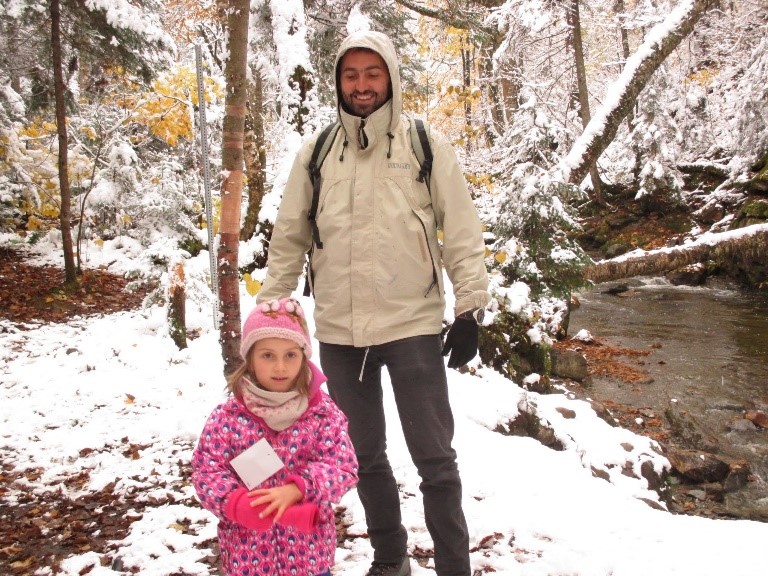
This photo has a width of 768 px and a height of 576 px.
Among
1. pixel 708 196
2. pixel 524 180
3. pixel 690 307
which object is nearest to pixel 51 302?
pixel 524 180

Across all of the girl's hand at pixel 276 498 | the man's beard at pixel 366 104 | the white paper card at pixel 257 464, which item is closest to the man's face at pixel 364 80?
the man's beard at pixel 366 104

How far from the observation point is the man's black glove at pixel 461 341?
8.32 ft

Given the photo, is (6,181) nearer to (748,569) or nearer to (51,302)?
(51,302)

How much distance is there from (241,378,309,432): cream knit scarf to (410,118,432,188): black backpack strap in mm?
1083

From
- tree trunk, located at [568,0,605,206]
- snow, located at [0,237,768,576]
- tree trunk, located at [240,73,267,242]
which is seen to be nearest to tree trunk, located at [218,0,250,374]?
snow, located at [0,237,768,576]

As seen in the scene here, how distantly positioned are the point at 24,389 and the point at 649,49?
827cm

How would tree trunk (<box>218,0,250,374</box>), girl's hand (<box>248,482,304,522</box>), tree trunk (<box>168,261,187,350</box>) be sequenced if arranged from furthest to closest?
1. tree trunk (<box>168,261,187,350</box>)
2. tree trunk (<box>218,0,250,374</box>)
3. girl's hand (<box>248,482,304,522</box>)

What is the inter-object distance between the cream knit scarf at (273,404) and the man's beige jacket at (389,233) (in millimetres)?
511

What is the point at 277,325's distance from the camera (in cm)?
216

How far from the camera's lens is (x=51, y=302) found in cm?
1030

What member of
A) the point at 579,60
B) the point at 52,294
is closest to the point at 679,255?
the point at 579,60

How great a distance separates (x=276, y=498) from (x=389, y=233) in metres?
1.16

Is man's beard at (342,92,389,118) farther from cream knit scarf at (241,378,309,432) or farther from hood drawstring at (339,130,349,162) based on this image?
cream knit scarf at (241,378,309,432)

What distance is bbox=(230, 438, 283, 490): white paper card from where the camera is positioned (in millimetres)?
2037
